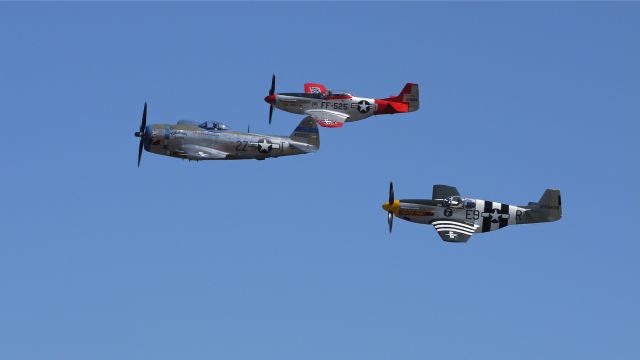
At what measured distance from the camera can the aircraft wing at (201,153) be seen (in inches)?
3556

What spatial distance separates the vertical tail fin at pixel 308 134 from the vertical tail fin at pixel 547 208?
12865 millimetres

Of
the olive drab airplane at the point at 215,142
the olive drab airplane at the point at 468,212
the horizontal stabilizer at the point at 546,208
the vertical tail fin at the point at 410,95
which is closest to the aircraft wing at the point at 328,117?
the olive drab airplane at the point at 215,142

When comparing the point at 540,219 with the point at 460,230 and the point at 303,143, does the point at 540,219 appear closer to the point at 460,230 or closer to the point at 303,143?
the point at 460,230

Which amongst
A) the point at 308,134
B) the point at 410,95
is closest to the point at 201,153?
the point at 308,134

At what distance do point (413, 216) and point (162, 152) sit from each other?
48.3ft

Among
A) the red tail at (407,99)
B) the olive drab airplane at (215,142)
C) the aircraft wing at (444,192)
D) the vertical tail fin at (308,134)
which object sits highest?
the red tail at (407,99)

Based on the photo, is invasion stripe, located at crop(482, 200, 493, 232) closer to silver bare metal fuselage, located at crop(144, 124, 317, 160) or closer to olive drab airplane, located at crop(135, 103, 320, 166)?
olive drab airplane, located at crop(135, 103, 320, 166)

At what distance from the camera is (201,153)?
9056 cm

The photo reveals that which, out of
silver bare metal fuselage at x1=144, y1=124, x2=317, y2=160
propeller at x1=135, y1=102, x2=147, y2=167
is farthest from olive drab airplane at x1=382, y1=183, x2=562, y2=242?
propeller at x1=135, y1=102, x2=147, y2=167

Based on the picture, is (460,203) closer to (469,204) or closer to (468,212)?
(469,204)

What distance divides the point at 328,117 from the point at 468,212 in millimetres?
12847

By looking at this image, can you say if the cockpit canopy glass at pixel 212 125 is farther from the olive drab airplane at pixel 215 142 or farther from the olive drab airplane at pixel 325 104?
the olive drab airplane at pixel 325 104

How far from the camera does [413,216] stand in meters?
89.5

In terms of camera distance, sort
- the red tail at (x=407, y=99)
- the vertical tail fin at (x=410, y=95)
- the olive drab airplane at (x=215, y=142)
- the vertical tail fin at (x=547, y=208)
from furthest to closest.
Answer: the vertical tail fin at (x=410, y=95), the red tail at (x=407, y=99), the olive drab airplane at (x=215, y=142), the vertical tail fin at (x=547, y=208)
